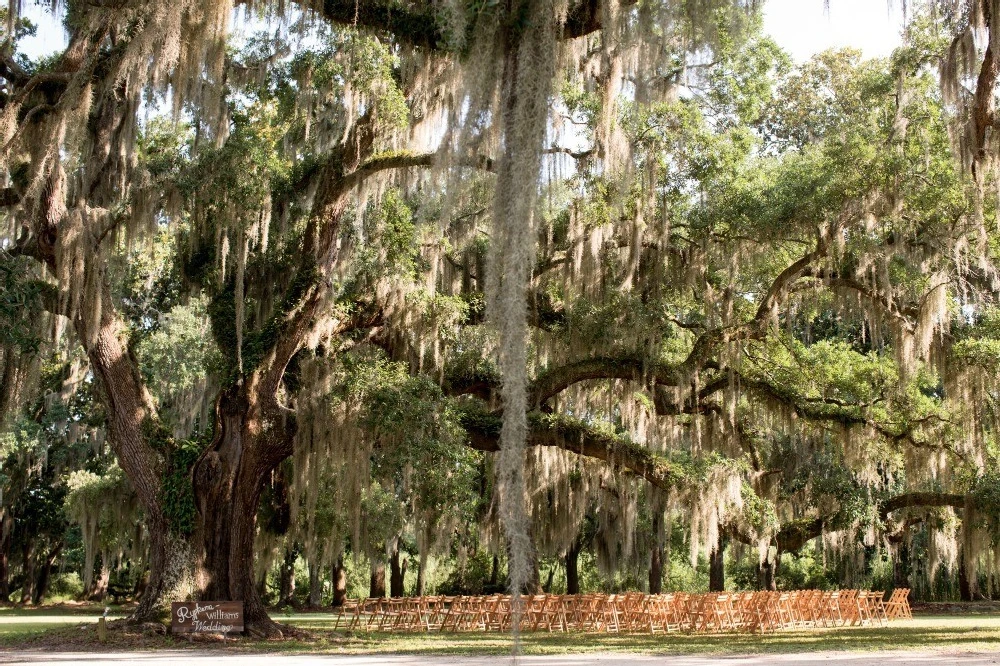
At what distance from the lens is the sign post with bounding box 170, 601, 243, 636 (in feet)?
36.1

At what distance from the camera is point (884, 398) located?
13695 mm

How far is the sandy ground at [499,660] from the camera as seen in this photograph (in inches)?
323

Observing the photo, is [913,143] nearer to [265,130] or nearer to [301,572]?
[265,130]

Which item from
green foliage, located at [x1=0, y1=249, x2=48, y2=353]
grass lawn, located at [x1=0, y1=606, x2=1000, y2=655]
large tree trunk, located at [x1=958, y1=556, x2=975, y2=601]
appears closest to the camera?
grass lawn, located at [x1=0, y1=606, x2=1000, y2=655]

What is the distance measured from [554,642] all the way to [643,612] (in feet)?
8.98

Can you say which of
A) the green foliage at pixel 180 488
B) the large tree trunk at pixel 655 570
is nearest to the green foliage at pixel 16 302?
the green foliage at pixel 180 488

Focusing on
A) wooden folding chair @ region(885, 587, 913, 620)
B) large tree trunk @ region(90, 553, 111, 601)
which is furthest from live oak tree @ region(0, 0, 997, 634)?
large tree trunk @ region(90, 553, 111, 601)

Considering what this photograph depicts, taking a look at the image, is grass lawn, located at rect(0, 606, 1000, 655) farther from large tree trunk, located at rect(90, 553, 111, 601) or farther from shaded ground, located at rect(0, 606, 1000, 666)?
large tree trunk, located at rect(90, 553, 111, 601)

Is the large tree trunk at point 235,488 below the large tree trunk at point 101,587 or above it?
above

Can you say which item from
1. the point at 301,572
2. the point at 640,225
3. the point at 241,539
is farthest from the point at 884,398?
the point at 301,572

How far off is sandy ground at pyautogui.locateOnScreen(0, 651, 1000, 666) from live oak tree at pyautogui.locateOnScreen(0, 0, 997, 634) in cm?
205

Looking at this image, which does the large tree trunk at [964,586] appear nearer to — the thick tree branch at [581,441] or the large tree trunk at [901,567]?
the large tree trunk at [901,567]

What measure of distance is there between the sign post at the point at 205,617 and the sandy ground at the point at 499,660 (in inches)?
46.9

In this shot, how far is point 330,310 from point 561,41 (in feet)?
18.6
